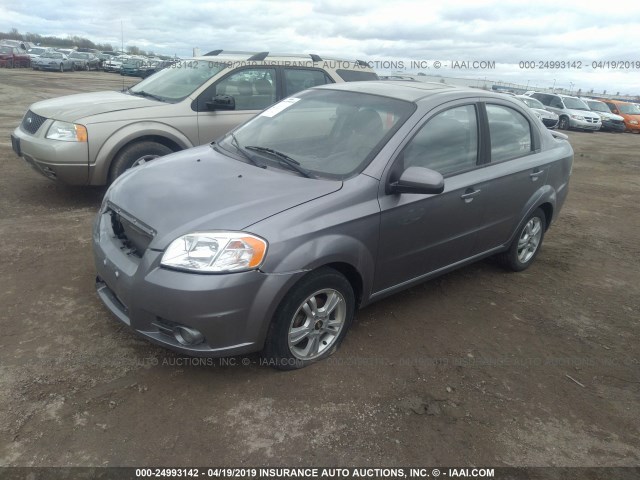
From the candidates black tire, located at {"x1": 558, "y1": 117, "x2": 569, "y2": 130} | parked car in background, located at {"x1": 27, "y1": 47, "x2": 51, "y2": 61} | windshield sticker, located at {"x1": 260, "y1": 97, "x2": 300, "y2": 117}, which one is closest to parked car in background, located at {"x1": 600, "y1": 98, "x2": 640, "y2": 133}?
black tire, located at {"x1": 558, "y1": 117, "x2": 569, "y2": 130}

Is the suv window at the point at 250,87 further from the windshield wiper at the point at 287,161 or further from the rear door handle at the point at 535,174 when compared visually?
the rear door handle at the point at 535,174

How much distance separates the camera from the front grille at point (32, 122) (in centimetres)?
566

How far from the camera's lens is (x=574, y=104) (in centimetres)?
2317

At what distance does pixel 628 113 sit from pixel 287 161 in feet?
90.0

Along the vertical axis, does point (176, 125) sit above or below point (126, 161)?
above

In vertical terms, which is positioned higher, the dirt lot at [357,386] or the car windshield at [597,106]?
the car windshield at [597,106]

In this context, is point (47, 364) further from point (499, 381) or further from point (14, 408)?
point (499, 381)

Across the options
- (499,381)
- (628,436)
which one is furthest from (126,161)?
(628,436)

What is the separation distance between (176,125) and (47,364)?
3.51 meters

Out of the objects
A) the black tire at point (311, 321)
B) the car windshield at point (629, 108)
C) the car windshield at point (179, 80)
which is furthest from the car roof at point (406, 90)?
the car windshield at point (629, 108)

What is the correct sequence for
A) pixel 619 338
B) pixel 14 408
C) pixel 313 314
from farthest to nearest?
pixel 619 338
pixel 313 314
pixel 14 408

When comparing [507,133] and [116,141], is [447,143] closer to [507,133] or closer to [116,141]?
[507,133]

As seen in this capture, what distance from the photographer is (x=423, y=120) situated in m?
3.47

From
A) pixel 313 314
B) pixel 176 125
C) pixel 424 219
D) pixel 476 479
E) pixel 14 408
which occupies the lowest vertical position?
pixel 476 479
